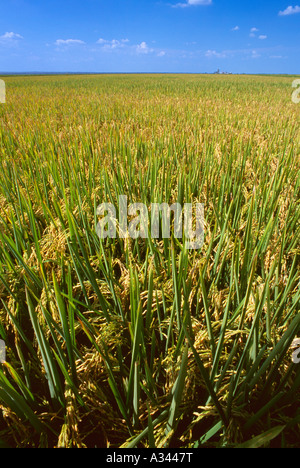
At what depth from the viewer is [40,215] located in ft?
4.11

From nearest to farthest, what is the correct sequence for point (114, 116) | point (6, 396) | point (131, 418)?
point (6, 396), point (131, 418), point (114, 116)

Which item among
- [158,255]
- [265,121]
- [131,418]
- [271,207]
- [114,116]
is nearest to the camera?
[131,418]

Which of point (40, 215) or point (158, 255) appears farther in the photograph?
point (40, 215)

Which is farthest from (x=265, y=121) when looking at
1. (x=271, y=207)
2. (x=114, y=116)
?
(x=271, y=207)

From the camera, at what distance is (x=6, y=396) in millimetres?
479

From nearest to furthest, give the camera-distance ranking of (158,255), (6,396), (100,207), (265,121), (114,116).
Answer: (6,396) < (158,255) < (100,207) < (265,121) < (114,116)

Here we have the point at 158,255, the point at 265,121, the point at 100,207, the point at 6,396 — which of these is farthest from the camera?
the point at 265,121

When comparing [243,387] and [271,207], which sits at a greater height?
[271,207]

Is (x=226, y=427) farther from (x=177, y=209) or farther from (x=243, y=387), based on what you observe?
(x=177, y=209)

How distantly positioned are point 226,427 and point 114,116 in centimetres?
432

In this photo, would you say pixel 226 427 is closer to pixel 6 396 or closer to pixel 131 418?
pixel 131 418

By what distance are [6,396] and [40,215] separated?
2.99 feet

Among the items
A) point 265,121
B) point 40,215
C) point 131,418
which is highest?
point 265,121
